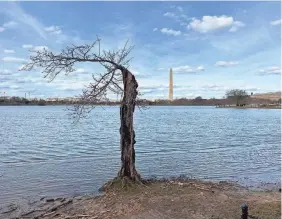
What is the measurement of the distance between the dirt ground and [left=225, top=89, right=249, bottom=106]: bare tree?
490ft

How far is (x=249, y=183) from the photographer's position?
14594 mm

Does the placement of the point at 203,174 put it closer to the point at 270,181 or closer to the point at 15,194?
the point at 270,181

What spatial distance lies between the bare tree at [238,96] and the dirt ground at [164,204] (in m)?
149

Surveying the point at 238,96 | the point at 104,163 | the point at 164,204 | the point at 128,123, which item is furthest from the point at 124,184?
the point at 238,96

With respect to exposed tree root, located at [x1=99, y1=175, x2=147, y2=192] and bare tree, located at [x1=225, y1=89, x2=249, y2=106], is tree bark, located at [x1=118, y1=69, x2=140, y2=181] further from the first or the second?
bare tree, located at [x1=225, y1=89, x2=249, y2=106]

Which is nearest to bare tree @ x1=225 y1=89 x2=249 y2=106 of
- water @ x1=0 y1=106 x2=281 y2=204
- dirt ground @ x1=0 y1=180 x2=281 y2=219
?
water @ x1=0 y1=106 x2=281 y2=204

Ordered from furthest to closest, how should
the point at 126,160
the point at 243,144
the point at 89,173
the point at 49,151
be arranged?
1. the point at 243,144
2. the point at 49,151
3. the point at 89,173
4. the point at 126,160

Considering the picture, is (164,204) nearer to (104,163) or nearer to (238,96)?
(104,163)

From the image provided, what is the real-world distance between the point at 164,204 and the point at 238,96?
154402 mm

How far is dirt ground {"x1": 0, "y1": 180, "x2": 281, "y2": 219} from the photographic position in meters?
9.41

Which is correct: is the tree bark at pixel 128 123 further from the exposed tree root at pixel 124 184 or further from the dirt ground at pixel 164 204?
the dirt ground at pixel 164 204

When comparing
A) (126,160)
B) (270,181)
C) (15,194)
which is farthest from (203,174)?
(15,194)

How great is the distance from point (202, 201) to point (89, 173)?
725 centimetres

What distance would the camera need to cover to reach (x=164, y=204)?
407 inches
